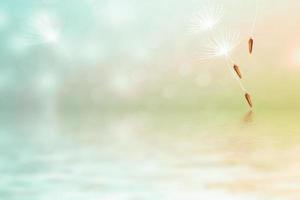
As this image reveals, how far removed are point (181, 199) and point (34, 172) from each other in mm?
1247

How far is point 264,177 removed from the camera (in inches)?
153

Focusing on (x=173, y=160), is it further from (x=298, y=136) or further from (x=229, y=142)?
(x=298, y=136)

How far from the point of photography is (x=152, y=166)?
172 inches

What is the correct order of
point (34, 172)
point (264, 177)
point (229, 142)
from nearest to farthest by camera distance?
point (264, 177) → point (34, 172) → point (229, 142)

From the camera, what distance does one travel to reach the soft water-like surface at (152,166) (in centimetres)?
352

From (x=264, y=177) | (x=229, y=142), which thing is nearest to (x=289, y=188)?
(x=264, y=177)

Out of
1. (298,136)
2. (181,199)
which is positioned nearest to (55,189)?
(181,199)

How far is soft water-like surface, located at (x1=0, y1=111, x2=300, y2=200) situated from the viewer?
3523 millimetres

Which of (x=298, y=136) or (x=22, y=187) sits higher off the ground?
(x=298, y=136)

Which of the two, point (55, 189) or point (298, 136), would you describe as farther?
point (298, 136)

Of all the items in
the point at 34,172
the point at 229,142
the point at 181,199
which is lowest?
Answer: the point at 181,199

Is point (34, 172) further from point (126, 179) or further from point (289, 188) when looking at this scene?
point (289, 188)

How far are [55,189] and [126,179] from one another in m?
0.47

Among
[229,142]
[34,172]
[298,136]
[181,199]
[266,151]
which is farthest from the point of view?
[298,136]
